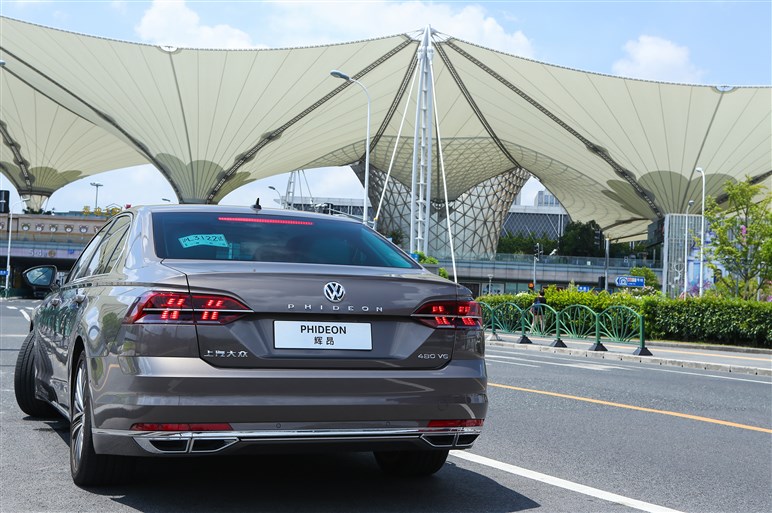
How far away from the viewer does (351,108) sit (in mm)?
62469

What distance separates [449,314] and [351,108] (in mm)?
58994

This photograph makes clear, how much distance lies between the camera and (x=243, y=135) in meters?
61.7

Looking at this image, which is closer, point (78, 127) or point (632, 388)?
point (632, 388)

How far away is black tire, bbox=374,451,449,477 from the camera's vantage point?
16.5 ft

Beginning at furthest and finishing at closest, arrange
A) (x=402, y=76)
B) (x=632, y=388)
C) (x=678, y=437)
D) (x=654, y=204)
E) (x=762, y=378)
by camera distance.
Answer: (x=654, y=204) < (x=402, y=76) < (x=762, y=378) < (x=632, y=388) < (x=678, y=437)

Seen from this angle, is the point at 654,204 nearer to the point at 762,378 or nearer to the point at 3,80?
the point at 3,80

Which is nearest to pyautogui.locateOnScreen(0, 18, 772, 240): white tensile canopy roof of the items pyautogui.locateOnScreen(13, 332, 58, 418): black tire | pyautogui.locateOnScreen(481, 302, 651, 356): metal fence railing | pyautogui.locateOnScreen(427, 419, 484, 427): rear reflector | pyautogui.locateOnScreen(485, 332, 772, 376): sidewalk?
pyautogui.locateOnScreen(481, 302, 651, 356): metal fence railing

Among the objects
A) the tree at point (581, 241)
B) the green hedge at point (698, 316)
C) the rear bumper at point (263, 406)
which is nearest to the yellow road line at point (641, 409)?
the rear bumper at point (263, 406)

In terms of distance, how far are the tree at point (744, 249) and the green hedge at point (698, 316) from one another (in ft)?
22.1

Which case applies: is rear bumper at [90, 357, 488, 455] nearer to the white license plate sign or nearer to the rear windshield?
the white license plate sign

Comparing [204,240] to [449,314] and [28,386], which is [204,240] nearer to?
[449,314]

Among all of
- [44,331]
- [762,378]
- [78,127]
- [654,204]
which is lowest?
[762,378]

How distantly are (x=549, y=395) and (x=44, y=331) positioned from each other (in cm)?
555

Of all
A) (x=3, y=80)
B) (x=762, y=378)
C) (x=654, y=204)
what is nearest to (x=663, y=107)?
(x=654, y=204)
